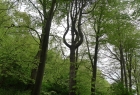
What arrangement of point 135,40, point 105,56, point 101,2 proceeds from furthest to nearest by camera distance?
point 105,56, point 135,40, point 101,2

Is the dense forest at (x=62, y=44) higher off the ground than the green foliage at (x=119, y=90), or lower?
higher

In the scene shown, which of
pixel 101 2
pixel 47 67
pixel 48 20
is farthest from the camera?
pixel 101 2

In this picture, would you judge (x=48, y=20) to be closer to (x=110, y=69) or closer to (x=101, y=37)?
(x=101, y=37)

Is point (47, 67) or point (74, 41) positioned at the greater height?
point (74, 41)

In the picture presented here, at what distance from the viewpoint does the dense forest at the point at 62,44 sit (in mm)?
6680

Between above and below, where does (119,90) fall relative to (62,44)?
below

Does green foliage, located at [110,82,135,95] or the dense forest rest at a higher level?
the dense forest

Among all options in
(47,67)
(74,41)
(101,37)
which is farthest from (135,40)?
(47,67)

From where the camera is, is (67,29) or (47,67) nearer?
(47,67)

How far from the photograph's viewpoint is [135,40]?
15.1 m

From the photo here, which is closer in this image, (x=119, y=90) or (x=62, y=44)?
(x=119, y=90)

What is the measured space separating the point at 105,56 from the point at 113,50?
1.53 m

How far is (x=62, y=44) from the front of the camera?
8.99m

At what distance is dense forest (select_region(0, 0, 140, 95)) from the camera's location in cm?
668
